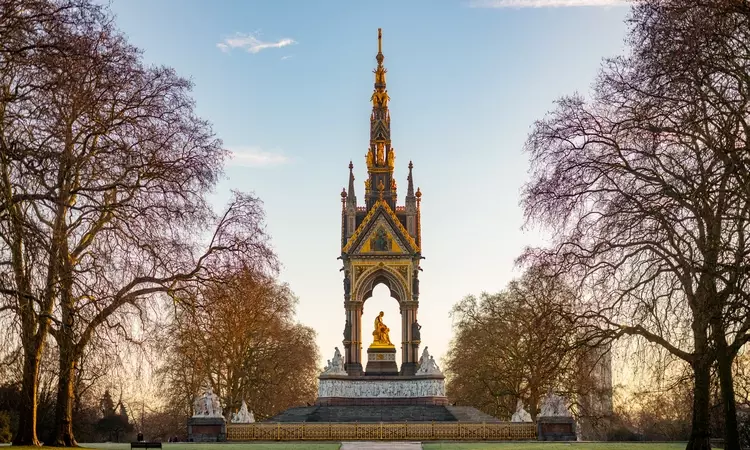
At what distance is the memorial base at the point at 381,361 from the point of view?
4741 centimetres

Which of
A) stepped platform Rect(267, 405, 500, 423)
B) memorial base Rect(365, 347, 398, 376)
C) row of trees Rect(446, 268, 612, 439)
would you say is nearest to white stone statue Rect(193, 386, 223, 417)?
stepped platform Rect(267, 405, 500, 423)

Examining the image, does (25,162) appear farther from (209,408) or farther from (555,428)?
(555,428)

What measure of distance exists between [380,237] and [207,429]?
15.0 m

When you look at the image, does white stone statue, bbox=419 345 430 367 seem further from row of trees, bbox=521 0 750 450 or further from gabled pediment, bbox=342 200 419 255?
row of trees, bbox=521 0 750 450

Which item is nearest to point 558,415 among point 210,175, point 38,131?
point 210,175

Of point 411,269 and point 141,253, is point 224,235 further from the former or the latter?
point 411,269

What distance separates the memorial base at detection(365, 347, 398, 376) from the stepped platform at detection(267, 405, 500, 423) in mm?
3325

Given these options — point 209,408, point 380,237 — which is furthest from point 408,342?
point 209,408

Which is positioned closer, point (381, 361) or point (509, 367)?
point (381, 361)

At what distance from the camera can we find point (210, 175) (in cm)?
2633

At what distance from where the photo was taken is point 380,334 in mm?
48625

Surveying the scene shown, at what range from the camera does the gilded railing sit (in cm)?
3644

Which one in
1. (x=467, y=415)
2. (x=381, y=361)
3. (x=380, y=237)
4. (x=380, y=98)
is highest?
(x=380, y=98)

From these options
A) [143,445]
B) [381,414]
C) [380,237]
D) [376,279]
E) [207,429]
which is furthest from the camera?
[376,279]
